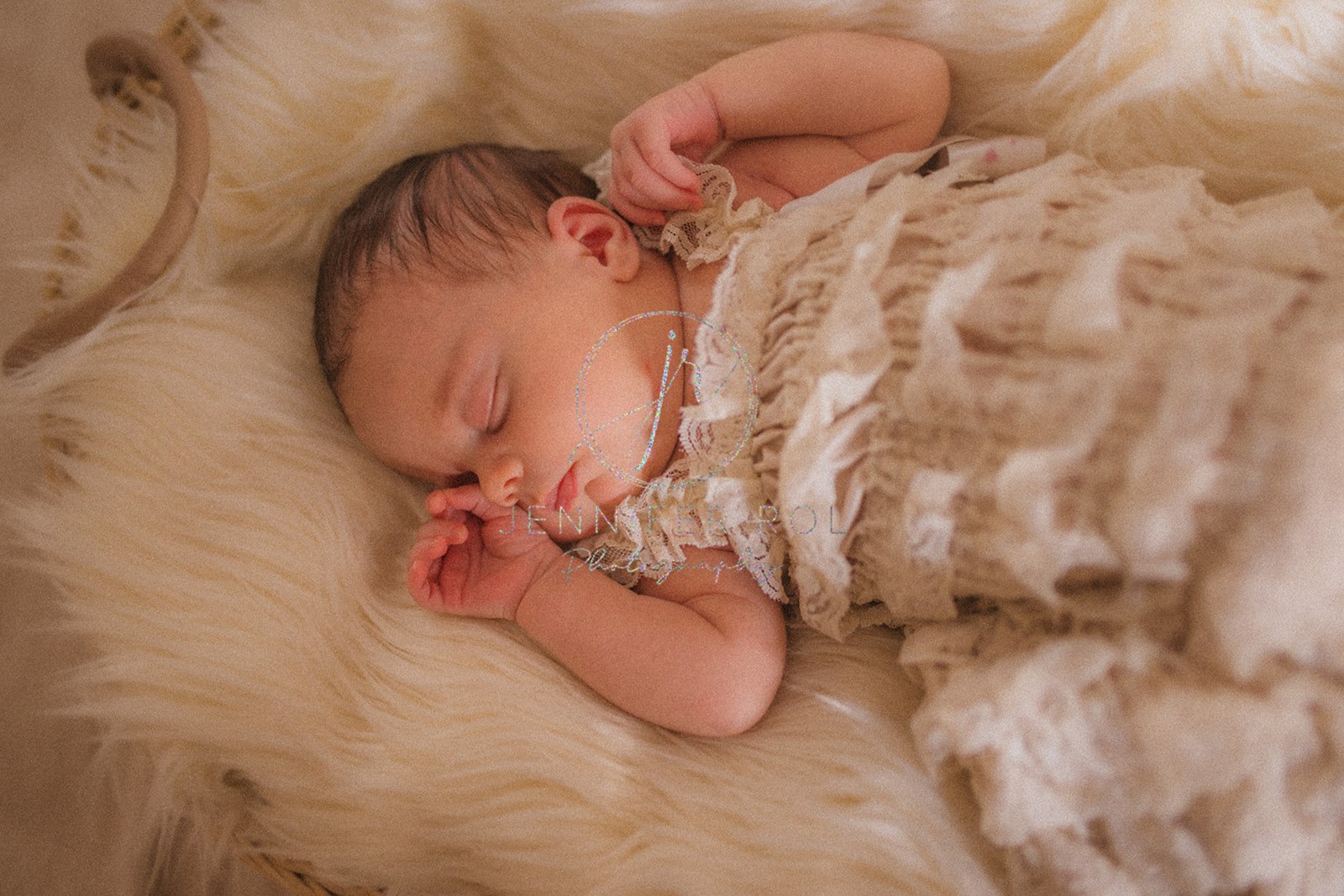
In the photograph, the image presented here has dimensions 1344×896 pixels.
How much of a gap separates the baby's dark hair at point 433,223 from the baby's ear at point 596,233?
0.8 inches

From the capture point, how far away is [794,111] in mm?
1002

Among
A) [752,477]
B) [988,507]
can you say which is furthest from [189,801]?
[988,507]

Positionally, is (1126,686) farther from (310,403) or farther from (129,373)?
(129,373)

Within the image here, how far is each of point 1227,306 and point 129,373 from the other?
1032mm

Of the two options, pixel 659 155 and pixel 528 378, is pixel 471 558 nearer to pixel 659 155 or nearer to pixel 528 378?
pixel 528 378

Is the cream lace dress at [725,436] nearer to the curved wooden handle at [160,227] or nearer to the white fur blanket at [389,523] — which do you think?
the white fur blanket at [389,523]

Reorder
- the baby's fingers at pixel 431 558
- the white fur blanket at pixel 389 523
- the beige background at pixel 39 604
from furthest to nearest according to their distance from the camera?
the beige background at pixel 39 604, the baby's fingers at pixel 431 558, the white fur blanket at pixel 389 523

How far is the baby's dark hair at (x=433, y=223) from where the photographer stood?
2.86ft

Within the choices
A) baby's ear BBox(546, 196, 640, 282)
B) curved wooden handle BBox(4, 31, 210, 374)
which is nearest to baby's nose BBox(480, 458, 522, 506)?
baby's ear BBox(546, 196, 640, 282)

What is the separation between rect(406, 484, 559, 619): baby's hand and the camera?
0.92m

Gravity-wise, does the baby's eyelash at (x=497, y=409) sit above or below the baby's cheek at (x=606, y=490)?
above

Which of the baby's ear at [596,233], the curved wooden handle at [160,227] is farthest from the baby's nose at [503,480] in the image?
the curved wooden handle at [160,227]

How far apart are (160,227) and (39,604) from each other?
0.67m

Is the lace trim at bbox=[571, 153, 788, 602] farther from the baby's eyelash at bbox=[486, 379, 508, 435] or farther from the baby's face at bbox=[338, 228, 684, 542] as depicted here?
the baby's eyelash at bbox=[486, 379, 508, 435]
